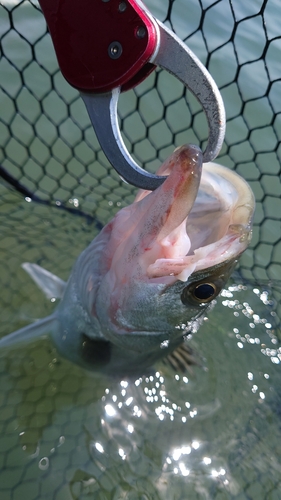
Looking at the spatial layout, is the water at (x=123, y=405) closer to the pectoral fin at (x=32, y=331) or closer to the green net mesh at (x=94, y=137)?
the green net mesh at (x=94, y=137)

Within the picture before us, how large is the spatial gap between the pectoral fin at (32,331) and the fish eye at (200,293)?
96 cm

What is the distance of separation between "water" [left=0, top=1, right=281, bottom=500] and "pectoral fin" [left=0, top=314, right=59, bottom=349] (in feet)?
1.43

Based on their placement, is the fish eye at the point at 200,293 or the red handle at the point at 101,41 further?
the fish eye at the point at 200,293

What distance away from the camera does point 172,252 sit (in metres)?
1.65

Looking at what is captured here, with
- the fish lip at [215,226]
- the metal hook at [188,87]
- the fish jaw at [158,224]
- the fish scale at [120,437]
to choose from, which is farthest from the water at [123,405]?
the metal hook at [188,87]

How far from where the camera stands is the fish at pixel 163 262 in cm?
156

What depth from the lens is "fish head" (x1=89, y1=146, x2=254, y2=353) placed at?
154 cm

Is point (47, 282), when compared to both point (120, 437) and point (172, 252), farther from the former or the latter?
point (172, 252)

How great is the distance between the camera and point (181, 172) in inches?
56.9

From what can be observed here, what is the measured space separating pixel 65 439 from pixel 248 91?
12.2 ft

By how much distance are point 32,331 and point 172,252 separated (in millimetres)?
1099

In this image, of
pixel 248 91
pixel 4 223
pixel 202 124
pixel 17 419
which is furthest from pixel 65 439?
pixel 248 91

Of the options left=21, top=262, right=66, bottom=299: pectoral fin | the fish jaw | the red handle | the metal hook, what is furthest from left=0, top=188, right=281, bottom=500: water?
the red handle

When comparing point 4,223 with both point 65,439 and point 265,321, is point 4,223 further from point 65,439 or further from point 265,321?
point 265,321
